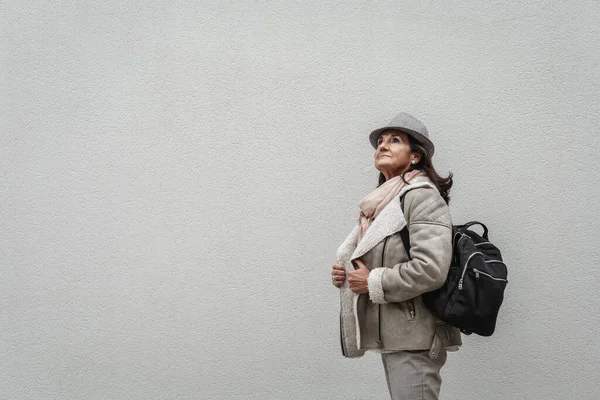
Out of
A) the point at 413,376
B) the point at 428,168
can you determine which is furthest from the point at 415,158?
the point at 413,376

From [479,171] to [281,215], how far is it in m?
1.11

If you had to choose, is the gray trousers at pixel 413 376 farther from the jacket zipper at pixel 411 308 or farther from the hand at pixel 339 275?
the hand at pixel 339 275

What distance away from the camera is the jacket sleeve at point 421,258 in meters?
2.19

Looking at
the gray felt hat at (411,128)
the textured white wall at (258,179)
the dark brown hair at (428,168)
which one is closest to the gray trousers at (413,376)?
the dark brown hair at (428,168)

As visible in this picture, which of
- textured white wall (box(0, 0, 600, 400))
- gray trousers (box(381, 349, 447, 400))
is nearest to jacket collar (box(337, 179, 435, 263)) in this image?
gray trousers (box(381, 349, 447, 400))

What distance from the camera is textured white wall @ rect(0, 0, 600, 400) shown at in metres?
3.27

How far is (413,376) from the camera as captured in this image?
2.25m

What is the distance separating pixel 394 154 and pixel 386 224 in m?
0.32

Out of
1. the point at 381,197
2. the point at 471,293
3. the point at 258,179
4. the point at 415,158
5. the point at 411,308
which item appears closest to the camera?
the point at 471,293

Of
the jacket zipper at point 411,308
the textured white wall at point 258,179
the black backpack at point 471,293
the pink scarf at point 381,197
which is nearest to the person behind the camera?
the black backpack at point 471,293

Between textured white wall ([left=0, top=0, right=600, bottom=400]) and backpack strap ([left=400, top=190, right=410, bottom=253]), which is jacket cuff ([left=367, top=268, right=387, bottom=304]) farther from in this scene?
textured white wall ([left=0, top=0, right=600, bottom=400])

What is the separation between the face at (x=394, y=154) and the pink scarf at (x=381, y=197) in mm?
66

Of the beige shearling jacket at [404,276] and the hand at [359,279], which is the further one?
the hand at [359,279]

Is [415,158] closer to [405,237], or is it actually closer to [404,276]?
[405,237]
